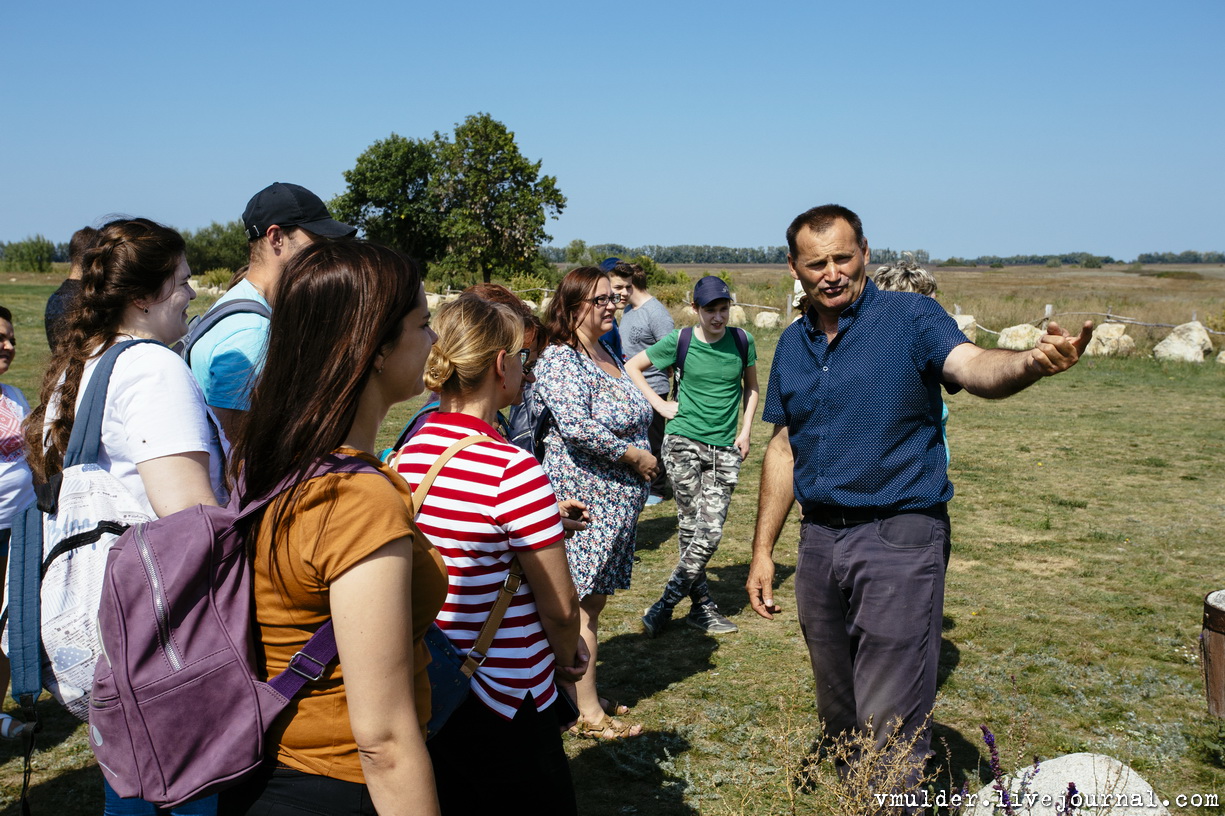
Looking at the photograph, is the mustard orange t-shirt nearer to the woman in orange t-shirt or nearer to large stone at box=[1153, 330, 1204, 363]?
the woman in orange t-shirt

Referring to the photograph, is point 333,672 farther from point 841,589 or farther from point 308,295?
point 841,589

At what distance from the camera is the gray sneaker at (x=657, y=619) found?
5.48 metres

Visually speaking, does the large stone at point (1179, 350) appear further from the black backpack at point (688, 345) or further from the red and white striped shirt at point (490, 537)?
the red and white striped shirt at point (490, 537)

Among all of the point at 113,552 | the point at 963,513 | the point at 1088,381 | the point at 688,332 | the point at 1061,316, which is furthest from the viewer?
the point at 1061,316

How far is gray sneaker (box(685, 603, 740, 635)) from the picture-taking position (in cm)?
Answer: 555

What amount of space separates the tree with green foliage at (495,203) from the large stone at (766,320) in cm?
2790

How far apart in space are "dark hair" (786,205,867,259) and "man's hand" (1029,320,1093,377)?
3.08ft

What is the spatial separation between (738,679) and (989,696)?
1.33 meters

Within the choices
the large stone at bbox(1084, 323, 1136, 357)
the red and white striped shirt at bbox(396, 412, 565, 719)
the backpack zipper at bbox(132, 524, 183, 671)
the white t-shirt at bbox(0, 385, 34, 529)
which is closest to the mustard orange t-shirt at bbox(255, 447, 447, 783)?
the backpack zipper at bbox(132, 524, 183, 671)

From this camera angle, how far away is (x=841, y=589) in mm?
3111

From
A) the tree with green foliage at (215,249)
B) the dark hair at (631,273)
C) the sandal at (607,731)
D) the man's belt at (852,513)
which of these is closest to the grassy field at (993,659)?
the sandal at (607,731)

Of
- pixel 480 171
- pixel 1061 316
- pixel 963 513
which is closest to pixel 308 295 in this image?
pixel 963 513

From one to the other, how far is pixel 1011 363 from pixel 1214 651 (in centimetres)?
244

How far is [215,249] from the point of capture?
77.4 meters
